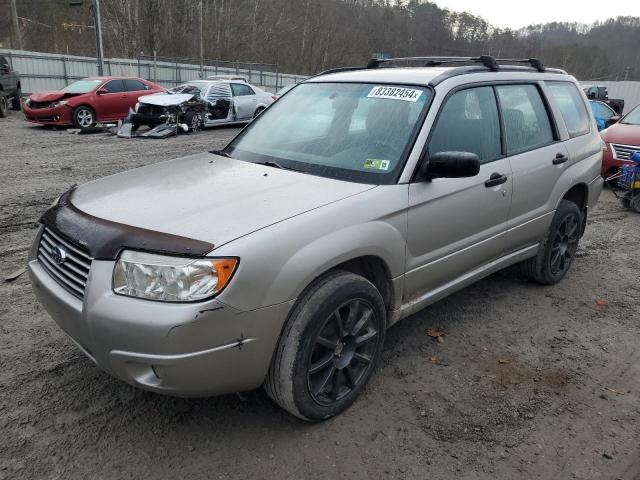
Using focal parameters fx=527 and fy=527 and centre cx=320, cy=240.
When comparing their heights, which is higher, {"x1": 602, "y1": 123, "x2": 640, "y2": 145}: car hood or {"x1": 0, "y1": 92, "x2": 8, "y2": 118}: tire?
{"x1": 602, "y1": 123, "x2": 640, "y2": 145}: car hood

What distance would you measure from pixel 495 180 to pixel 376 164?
1009 millimetres

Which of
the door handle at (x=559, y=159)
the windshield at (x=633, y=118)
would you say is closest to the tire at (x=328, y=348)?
the door handle at (x=559, y=159)

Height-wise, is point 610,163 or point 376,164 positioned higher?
point 376,164

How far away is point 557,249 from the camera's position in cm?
475

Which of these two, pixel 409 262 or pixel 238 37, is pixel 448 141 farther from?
pixel 238 37

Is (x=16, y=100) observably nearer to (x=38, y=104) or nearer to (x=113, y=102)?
(x=38, y=104)

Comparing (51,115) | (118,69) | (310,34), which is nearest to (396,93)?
(51,115)

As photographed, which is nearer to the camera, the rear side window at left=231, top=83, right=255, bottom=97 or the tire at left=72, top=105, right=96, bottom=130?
the tire at left=72, top=105, right=96, bottom=130

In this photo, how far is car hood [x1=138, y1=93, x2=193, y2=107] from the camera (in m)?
14.0

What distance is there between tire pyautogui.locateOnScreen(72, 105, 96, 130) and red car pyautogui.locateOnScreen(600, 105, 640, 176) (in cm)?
1267

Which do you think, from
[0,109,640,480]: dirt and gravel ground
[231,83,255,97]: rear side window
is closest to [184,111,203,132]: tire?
[231,83,255,97]: rear side window

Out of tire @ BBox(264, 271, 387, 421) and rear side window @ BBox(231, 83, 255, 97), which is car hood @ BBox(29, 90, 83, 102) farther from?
tire @ BBox(264, 271, 387, 421)

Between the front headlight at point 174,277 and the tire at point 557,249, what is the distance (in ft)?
10.5

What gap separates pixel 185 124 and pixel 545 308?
12528 millimetres
